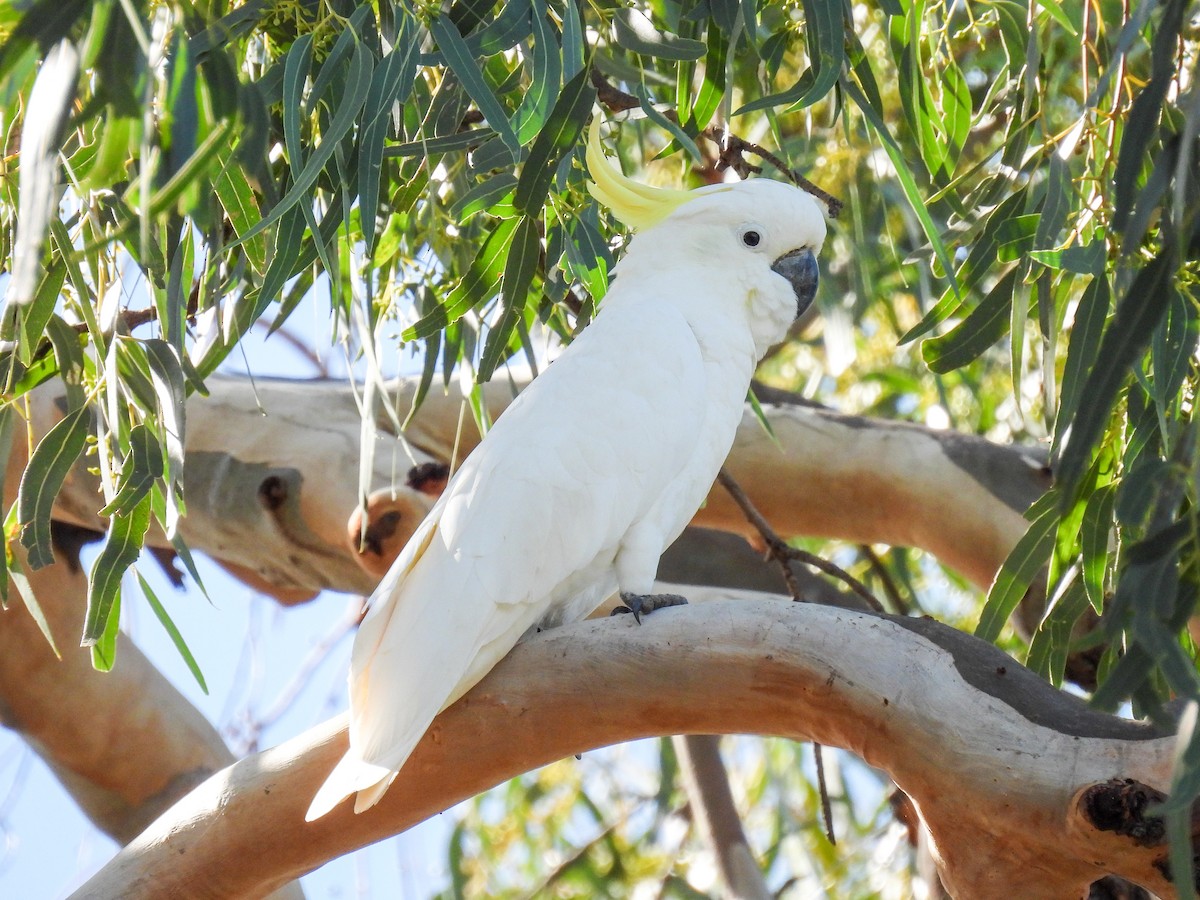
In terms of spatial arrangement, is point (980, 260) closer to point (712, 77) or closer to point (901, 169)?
point (901, 169)

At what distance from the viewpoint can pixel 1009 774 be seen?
1.27 m

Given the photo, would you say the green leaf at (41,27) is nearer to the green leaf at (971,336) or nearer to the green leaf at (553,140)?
the green leaf at (553,140)

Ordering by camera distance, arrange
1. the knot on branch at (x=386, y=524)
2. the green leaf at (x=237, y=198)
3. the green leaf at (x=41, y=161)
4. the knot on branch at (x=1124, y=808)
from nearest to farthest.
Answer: the green leaf at (x=41, y=161) < the knot on branch at (x=1124, y=808) < the green leaf at (x=237, y=198) < the knot on branch at (x=386, y=524)

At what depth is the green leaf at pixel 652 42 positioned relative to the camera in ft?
5.34

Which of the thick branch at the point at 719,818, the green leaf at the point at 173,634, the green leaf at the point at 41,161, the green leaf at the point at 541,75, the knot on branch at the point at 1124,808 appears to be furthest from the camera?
the thick branch at the point at 719,818

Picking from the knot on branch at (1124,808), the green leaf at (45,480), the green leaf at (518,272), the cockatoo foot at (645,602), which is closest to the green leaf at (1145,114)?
the knot on branch at (1124,808)

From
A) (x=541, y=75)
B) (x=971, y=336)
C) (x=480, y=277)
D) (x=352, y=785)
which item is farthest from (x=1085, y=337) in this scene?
(x=352, y=785)

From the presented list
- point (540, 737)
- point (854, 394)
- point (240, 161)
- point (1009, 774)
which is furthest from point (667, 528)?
point (854, 394)

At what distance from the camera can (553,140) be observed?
1542 mm

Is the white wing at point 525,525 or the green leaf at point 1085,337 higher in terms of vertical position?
the green leaf at point 1085,337

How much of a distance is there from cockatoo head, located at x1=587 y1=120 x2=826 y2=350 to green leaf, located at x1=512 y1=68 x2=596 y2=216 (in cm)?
44

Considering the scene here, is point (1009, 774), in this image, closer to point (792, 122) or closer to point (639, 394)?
point (639, 394)

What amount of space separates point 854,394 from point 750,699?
2537 millimetres

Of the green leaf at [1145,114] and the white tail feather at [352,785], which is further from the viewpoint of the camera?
the white tail feather at [352,785]
